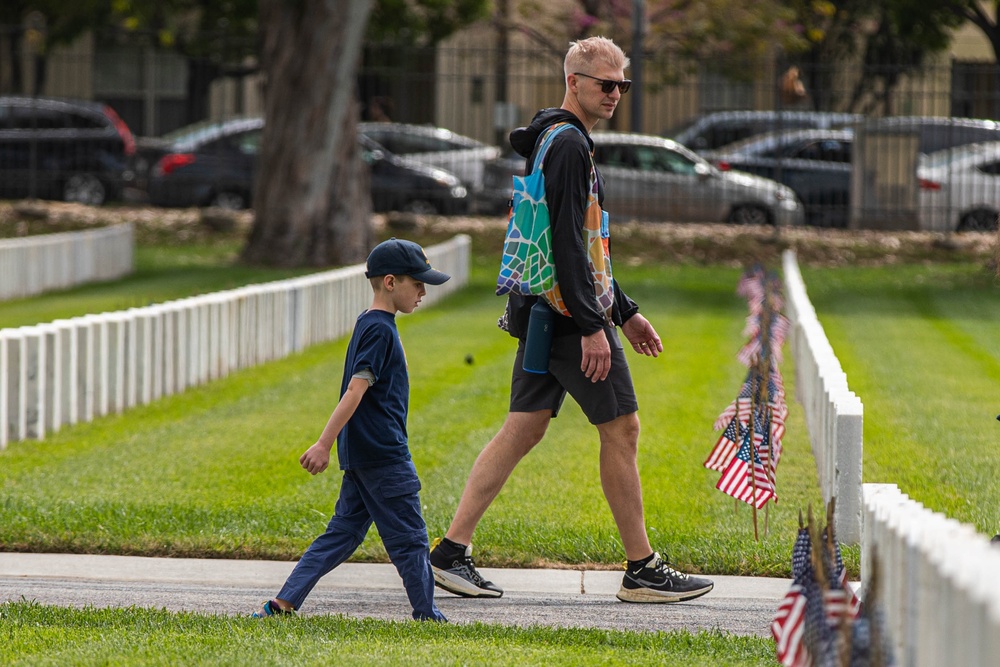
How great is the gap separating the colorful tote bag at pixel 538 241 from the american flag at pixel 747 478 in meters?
1.23

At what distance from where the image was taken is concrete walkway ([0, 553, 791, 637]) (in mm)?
5000

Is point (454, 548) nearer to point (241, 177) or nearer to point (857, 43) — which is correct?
point (241, 177)

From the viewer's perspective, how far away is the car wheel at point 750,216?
80.1ft

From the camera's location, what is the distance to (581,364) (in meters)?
5.02

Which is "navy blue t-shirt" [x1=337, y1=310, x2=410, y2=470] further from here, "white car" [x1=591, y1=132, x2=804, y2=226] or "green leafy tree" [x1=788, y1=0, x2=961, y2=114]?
"green leafy tree" [x1=788, y1=0, x2=961, y2=114]

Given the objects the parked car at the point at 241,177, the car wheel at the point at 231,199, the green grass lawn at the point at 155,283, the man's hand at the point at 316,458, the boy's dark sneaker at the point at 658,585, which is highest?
the parked car at the point at 241,177

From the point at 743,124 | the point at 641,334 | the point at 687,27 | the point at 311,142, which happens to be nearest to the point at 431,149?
the point at 743,124

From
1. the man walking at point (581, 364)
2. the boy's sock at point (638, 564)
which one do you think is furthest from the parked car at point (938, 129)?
the boy's sock at point (638, 564)

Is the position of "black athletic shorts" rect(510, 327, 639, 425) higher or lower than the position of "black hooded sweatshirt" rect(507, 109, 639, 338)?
lower

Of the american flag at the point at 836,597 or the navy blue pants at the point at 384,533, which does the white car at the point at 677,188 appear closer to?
the navy blue pants at the point at 384,533

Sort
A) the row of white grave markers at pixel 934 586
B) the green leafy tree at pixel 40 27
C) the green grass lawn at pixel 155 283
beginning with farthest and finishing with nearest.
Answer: the green leafy tree at pixel 40 27 < the green grass lawn at pixel 155 283 < the row of white grave markers at pixel 934 586

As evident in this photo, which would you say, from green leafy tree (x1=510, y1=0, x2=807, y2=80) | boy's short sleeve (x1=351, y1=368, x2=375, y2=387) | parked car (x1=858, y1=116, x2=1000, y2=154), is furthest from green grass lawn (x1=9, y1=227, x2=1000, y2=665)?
green leafy tree (x1=510, y1=0, x2=807, y2=80)

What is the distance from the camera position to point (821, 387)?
6.97 meters

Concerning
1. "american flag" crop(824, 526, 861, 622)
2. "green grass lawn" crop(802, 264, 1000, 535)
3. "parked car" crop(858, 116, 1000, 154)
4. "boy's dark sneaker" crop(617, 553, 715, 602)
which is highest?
"parked car" crop(858, 116, 1000, 154)
